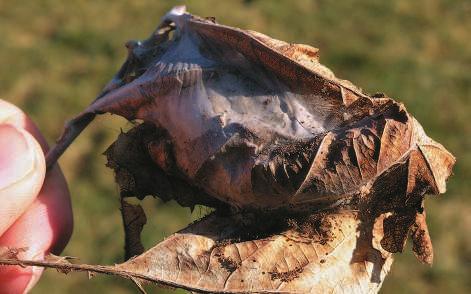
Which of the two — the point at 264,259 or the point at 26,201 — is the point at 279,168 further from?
the point at 26,201

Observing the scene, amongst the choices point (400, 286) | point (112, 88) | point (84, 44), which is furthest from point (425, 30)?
point (112, 88)

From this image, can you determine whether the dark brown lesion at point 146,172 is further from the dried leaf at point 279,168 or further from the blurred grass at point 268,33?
the blurred grass at point 268,33

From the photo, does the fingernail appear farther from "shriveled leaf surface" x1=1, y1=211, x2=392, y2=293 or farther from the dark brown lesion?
"shriveled leaf surface" x1=1, y1=211, x2=392, y2=293

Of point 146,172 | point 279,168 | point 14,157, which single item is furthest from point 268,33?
point 279,168

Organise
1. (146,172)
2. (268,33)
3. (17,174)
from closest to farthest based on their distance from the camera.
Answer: (146,172) → (17,174) → (268,33)

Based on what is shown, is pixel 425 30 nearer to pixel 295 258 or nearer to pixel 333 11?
pixel 333 11

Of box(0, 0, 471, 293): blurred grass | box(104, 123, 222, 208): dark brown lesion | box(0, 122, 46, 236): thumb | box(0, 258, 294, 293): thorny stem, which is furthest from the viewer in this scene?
box(0, 0, 471, 293): blurred grass

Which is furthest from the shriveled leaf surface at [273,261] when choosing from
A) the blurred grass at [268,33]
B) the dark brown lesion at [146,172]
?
the blurred grass at [268,33]

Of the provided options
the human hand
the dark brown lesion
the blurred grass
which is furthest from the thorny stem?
the blurred grass
